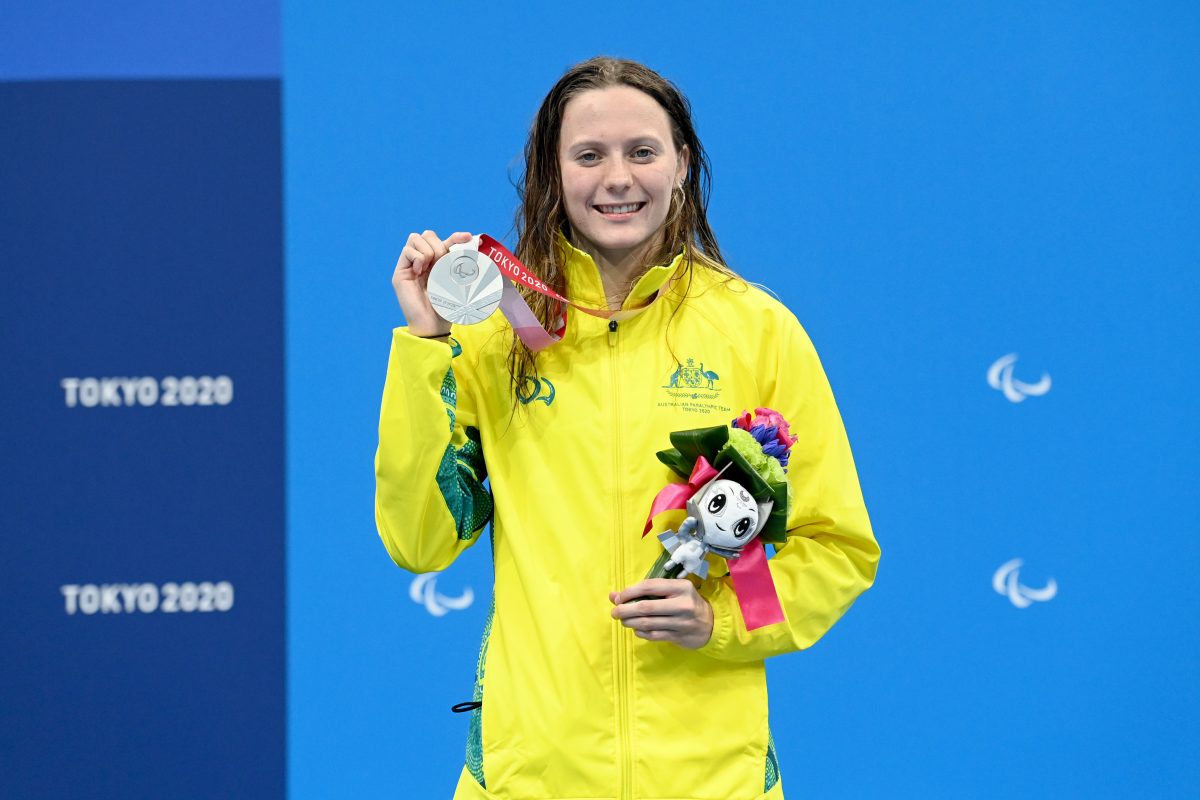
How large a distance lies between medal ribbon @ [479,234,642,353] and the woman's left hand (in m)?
0.34

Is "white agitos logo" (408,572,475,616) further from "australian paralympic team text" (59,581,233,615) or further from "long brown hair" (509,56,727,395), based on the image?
"long brown hair" (509,56,727,395)

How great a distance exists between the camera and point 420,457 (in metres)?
1.49

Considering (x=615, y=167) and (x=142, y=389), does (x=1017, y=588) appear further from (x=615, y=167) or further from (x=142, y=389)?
(x=142, y=389)

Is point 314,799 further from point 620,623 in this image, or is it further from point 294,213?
point 620,623

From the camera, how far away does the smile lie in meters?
1.63

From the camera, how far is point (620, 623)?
154 cm

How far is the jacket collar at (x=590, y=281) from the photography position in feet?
5.29

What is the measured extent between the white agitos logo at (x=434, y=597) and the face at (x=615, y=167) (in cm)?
124

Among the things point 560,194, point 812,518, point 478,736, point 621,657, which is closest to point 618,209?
point 560,194

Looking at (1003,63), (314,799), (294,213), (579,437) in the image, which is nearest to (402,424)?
(579,437)

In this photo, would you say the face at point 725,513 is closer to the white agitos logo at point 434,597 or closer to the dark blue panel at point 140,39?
the white agitos logo at point 434,597

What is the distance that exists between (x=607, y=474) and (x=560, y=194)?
1.30 feet

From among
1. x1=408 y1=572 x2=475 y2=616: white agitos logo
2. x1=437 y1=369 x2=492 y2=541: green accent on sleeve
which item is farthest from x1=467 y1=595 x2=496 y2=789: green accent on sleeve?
x1=408 y1=572 x2=475 y2=616: white agitos logo

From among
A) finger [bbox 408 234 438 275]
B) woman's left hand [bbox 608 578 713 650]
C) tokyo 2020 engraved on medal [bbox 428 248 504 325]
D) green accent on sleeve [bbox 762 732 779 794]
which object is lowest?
green accent on sleeve [bbox 762 732 779 794]
